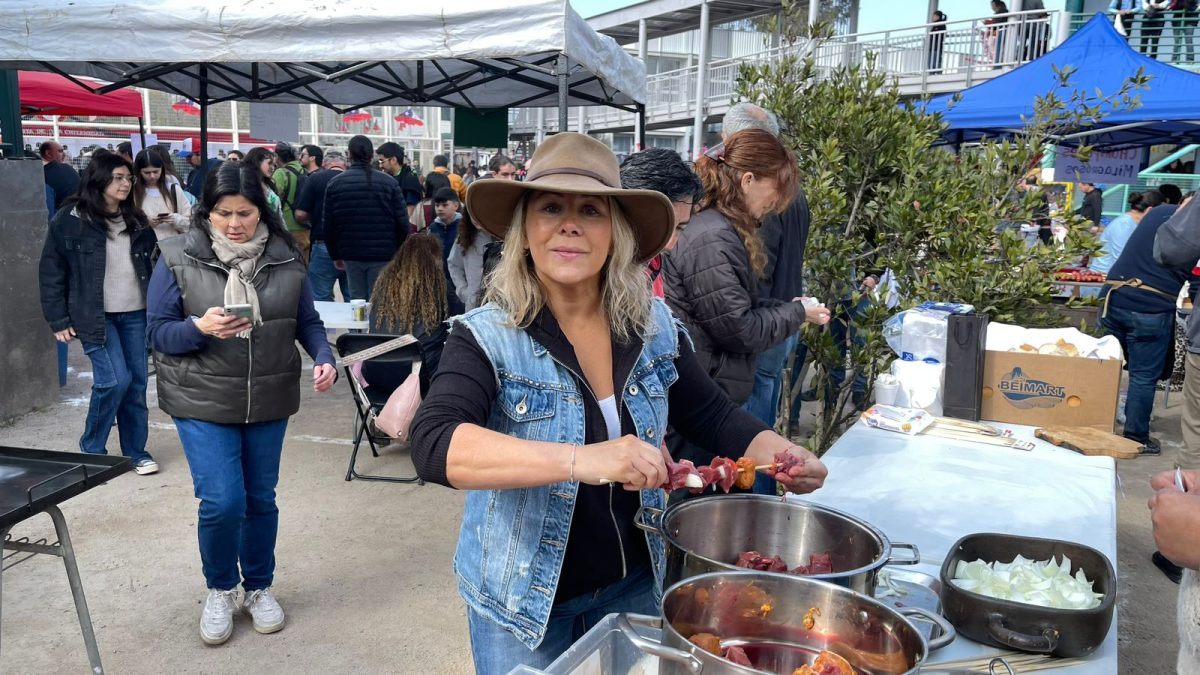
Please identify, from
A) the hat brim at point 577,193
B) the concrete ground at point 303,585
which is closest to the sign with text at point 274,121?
the concrete ground at point 303,585

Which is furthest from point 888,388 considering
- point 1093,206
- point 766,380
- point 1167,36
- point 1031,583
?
point 1167,36

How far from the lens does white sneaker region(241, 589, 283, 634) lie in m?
3.58

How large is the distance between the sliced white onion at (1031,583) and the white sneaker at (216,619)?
283 centimetres

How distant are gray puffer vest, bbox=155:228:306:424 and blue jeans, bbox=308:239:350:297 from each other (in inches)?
223

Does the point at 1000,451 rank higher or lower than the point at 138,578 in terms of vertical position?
higher

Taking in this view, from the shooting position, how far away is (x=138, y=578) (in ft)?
13.3

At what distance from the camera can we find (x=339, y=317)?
6.17m

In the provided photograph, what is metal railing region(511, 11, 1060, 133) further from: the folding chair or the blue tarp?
the folding chair

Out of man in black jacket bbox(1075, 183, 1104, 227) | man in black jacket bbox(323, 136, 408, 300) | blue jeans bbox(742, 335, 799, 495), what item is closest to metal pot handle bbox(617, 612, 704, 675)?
blue jeans bbox(742, 335, 799, 495)

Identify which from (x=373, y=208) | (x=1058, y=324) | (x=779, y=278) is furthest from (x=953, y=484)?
(x=373, y=208)

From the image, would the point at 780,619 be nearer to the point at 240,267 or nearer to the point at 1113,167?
the point at 240,267

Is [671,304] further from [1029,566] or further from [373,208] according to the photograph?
[373,208]

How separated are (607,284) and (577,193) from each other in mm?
231

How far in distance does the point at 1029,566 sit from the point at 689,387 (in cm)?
85
